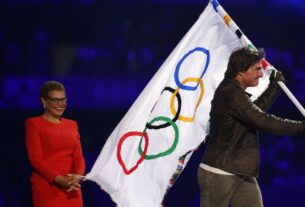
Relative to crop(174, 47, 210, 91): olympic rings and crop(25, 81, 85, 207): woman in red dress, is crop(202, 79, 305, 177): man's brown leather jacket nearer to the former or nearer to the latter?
crop(174, 47, 210, 91): olympic rings

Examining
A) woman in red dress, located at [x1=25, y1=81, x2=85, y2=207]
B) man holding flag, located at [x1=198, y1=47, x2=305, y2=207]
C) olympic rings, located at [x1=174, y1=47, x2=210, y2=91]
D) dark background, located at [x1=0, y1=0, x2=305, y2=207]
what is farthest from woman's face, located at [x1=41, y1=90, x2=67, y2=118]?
dark background, located at [x1=0, y1=0, x2=305, y2=207]

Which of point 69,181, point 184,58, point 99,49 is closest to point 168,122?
point 184,58

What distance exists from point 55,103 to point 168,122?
616 millimetres

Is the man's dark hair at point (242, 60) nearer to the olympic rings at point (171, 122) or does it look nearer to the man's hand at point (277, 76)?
the man's hand at point (277, 76)

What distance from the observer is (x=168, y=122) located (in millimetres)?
3541

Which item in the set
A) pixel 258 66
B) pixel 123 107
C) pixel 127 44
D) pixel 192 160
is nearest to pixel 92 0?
pixel 127 44

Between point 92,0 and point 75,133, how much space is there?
1506mm

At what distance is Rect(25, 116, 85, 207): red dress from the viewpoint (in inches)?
144

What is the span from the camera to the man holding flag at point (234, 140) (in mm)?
3113

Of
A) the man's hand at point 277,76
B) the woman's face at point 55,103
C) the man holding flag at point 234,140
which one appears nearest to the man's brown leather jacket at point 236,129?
the man holding flag at point 234,140

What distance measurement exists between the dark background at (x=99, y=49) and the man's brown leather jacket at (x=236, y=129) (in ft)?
6.28

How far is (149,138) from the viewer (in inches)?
139

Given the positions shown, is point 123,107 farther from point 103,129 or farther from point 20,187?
point 20,187

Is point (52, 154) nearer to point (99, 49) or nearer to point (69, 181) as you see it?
point (69, 181)
